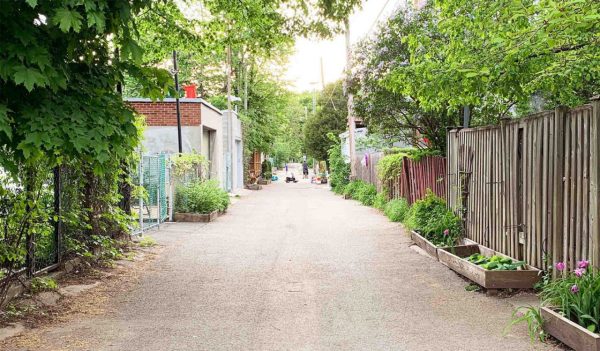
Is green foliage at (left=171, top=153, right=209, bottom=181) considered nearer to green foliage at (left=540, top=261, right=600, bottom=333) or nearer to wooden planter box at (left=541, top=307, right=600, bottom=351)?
green foliage at (left=540, top=261, right=600, bottom=333)

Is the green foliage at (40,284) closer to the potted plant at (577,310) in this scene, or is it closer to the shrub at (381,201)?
the potted plant at (577,310)

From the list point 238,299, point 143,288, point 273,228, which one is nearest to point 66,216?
point 143,288

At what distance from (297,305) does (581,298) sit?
3.06 m

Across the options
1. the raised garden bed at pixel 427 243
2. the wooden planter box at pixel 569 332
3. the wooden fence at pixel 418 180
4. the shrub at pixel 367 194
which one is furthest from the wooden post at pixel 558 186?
the shrub at pixel 367 194

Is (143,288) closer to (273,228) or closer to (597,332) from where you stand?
(597,332)

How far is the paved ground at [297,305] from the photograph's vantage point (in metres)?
5.40

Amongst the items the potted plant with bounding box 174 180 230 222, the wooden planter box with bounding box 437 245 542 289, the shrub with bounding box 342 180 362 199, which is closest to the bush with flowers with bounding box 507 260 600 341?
the wooden planter box with bounding box 437 245 542 289

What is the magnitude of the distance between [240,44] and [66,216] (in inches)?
244

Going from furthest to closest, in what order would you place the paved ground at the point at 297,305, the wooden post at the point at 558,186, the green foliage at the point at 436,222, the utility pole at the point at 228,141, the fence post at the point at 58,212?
the utility pole at the point at 228,141, the green foliage at the point at 436,222, the fence post at the point at 58,212, the wooden post at the point at 558,186, the paved ground at the point at 297,305

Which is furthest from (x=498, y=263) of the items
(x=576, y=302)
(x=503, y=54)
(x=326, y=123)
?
(x=326, y=123)

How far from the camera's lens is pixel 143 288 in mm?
7891

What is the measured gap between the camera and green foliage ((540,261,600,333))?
486 centimetres

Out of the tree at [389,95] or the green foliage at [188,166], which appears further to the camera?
the green foliage at [188,166]

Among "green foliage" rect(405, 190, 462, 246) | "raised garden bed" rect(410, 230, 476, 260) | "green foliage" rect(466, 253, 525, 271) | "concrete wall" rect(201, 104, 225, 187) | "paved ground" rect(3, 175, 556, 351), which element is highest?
"concrete wall" rect(201, 104, 225, 187)
